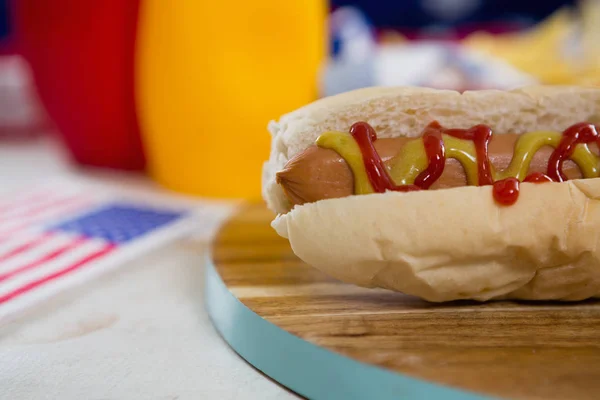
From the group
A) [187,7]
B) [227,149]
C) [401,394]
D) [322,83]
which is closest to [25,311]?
[401,394]

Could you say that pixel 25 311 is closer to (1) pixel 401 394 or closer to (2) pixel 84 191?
(1) pixel 401 394

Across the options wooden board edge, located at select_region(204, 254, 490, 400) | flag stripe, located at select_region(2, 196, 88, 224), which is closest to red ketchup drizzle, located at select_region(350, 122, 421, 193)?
wooden board edge, located at select_region(204, 254, 490, 400)

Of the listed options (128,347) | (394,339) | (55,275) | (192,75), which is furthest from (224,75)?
(394,339)

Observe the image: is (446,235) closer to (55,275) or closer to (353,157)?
(353,157)

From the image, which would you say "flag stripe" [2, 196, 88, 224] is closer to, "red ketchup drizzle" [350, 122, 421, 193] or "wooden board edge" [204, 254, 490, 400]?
"wooden board edge" [204, 254, 490, 400]

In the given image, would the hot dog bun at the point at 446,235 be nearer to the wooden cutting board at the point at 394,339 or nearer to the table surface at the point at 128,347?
the wooden cutting board at the point at 394,339

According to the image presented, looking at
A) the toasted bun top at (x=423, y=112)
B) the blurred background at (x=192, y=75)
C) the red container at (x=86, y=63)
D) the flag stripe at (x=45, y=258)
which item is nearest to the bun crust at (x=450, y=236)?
the toasted bun top at (x=423, y=112)
